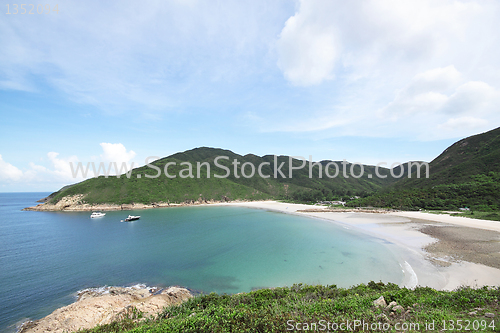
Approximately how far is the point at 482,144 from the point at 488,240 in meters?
92.3

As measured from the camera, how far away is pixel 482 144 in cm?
8062

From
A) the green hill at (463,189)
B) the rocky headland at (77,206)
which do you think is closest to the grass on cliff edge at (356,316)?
the green hill at (463,189)

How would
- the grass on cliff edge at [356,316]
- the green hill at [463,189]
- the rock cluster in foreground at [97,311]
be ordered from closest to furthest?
the grass on cliff edge at [356,316] < the rock cluster in foreground at [97,311] < the green hill at [463,189]

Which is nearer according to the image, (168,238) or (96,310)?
(96,310)

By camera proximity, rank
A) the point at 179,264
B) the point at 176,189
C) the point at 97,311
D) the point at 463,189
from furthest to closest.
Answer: the point at 176,189
the point at 463,189
the point at 179,264
the point at 97,311

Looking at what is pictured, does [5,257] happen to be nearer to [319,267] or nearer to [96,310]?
[96,310]

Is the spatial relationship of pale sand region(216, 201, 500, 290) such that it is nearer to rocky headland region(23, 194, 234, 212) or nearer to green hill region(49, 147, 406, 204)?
green hill region(49, 147, 406, 204)

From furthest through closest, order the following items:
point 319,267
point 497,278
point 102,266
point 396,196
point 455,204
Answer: point 396,196 < point 455,204 < point 102,266 < point 319,267 < point 497,278

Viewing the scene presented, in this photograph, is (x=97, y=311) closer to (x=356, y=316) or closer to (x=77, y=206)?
(x=356, y=316)

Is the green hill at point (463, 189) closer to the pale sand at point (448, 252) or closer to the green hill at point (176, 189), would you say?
the pale sand at point (448, 252)

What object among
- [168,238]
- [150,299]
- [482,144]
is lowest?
[168,238]

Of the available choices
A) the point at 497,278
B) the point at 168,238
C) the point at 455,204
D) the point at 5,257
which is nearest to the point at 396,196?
the point at 455,204

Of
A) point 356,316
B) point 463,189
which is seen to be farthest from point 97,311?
point 463,189

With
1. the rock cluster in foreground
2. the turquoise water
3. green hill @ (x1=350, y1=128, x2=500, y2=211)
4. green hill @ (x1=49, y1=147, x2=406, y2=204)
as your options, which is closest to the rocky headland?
green hill @ (x1=49, y1=147, x2=406, y2=204)
